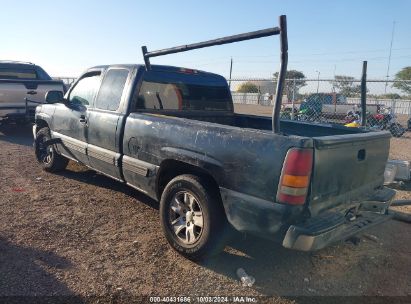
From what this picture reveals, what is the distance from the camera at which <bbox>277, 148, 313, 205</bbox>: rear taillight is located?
2.76 meters

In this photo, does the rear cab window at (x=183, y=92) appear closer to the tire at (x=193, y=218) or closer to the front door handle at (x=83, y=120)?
the front door handle at (x=83, y=120)

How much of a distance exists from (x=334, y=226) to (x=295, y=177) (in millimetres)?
567

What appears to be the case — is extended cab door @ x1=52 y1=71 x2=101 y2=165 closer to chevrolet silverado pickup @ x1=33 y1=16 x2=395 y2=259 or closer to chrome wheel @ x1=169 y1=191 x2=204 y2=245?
chevrolet silverado pickup @ x1=33 y1=16 x2=395 y2=259

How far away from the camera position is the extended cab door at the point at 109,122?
14.8ft

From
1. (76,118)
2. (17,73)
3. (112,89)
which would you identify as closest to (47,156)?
(76,118)

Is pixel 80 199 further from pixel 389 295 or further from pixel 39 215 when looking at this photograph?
pixel 389 295

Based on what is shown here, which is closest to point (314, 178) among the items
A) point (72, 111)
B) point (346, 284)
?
point (346, 284)

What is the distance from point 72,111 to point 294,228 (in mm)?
3950

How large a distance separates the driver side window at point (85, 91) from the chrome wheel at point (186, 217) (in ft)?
7.63

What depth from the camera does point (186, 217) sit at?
3.62m

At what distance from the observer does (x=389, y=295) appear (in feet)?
10.4

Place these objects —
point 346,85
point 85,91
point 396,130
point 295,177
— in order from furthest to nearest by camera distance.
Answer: point 346,85 → point 396,130 → point 85,91 → point 295,177

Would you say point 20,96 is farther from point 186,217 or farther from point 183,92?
point 186,217

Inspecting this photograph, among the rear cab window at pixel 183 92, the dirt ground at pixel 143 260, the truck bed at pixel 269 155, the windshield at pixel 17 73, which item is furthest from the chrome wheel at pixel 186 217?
the windshield at pixel 17 73
